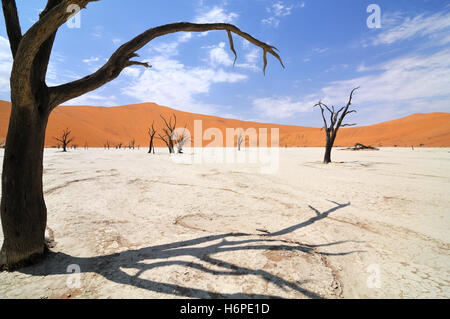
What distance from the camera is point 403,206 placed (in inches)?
180

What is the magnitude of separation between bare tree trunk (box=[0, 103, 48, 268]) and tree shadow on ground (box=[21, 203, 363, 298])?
0.25 metres

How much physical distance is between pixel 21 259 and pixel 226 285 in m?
2.20

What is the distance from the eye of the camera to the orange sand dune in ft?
141

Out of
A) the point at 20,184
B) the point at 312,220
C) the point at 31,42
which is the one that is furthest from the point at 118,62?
the point at 312,220

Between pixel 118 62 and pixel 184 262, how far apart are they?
8.17 feet

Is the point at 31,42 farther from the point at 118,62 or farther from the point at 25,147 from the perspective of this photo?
the point at 25,147

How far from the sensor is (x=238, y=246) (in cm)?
262

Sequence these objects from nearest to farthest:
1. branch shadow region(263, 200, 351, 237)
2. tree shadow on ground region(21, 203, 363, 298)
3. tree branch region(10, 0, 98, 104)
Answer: tree branch region(10, 0, 98, 104) → tree shadow on ground region(21, 203, 363, 298) → branch shadow region(263, 200, 351, 237)

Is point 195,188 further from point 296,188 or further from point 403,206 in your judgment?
point 403,206

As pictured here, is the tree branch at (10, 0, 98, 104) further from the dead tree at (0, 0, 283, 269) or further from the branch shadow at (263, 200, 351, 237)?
the branch shadow at (263, 200, 351, 237)

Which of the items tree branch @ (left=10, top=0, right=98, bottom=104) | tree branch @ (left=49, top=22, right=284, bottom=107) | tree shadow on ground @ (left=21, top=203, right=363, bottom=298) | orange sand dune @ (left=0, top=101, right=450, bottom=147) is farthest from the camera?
orange sand dune @ (left=0, top=101, right=450, bottom=147)

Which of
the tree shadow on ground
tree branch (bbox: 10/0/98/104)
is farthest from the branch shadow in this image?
tree branch (bbox: 10/0/98/104)

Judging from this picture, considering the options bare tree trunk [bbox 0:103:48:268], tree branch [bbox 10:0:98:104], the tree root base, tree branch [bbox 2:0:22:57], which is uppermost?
tree branch [bbox 2:0:22:57]
